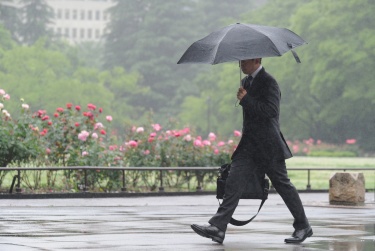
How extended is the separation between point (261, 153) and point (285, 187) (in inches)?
17.0

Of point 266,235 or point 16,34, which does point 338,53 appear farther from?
point 266,235

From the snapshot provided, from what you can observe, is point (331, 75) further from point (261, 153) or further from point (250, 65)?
point (261, 153)

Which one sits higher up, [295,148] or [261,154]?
[295,148]

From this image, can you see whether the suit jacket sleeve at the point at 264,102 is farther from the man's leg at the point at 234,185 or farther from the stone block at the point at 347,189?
the stone block at the point at 347,189

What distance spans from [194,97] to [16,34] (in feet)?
58.5

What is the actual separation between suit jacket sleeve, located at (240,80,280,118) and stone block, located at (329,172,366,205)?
34.6 feet

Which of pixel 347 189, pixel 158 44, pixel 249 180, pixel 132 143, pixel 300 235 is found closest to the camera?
pixel 300 235

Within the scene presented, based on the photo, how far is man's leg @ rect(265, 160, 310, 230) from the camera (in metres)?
12.0

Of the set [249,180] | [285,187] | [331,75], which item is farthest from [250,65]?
[331,75]

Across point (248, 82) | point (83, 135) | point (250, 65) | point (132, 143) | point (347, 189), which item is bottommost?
point (347, 189)

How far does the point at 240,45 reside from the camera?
11984 mm

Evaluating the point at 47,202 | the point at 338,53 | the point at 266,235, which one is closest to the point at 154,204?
the point at 47,202

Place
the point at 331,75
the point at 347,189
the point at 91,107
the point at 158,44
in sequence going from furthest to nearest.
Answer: the point at 158,44
the point at 331,75
the point at 91,107
the point at 347,189

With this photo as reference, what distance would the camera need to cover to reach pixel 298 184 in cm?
3694
